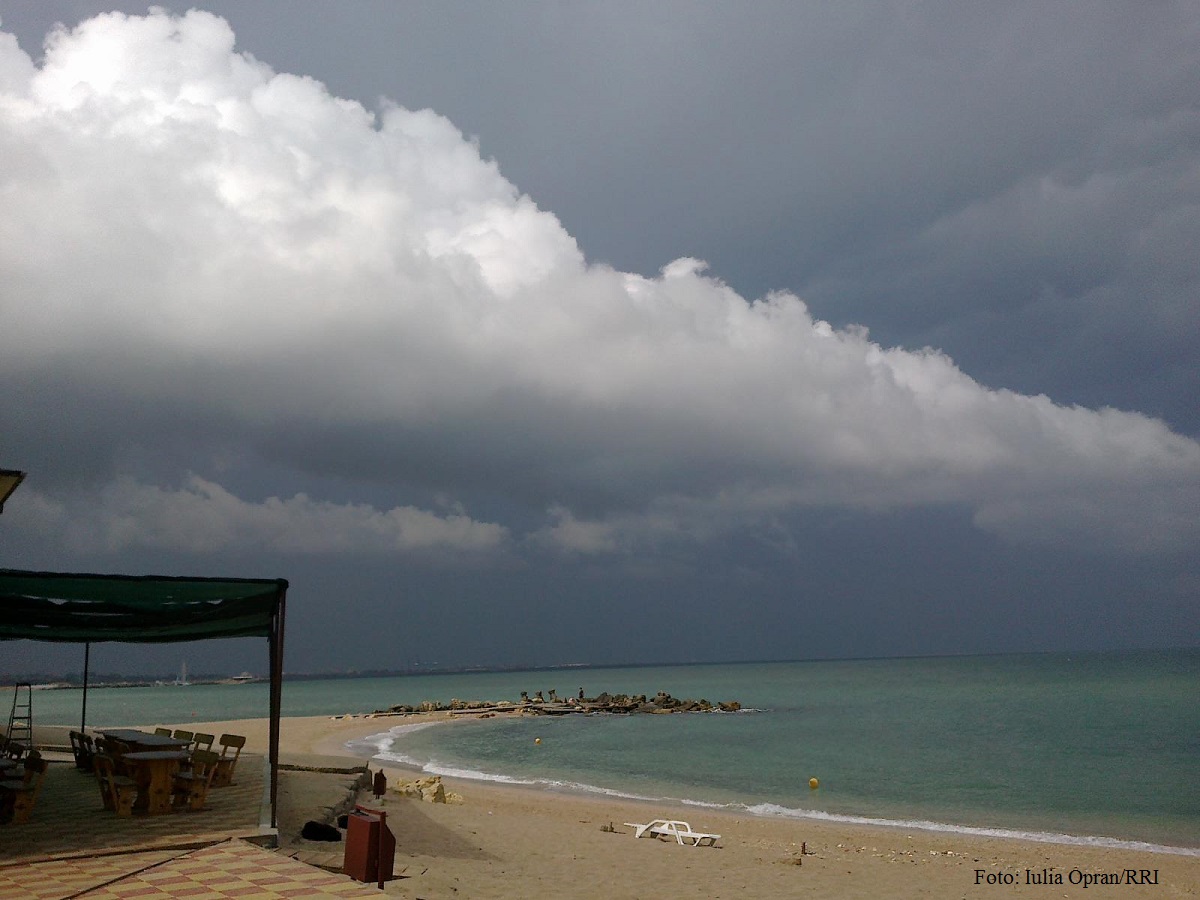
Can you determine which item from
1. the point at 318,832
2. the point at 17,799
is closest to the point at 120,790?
the point at 17,799

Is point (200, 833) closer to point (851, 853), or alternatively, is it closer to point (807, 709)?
point (851, 853)

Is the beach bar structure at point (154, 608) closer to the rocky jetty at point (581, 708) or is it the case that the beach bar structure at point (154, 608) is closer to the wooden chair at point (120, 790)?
the wooden chair at point (120, 790)

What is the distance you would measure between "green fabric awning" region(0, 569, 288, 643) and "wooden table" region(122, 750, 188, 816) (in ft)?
5.03

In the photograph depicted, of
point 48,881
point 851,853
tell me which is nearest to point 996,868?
point 851,853

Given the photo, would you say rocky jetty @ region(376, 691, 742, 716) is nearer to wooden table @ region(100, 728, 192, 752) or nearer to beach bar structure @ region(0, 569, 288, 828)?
wooden table @ region(100, 728, 192, 752)

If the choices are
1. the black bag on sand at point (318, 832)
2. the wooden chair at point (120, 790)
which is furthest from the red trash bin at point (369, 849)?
the wooden chair at point (120, 790)

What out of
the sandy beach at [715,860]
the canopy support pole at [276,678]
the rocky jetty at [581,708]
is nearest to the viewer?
the canopy support pole at [276,678]

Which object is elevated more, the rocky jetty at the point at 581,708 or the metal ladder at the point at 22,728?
the metal ladder at the point at 22,728

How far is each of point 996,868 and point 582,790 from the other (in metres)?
10.7

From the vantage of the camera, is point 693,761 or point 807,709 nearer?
point 693,761

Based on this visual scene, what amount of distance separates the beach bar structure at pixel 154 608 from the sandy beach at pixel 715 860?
7.70 feet

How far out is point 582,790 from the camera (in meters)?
20.5

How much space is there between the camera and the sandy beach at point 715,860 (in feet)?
31.5

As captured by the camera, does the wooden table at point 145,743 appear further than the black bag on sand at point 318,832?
Yes
